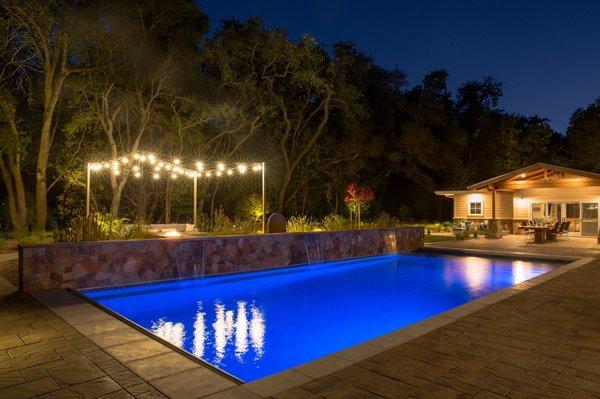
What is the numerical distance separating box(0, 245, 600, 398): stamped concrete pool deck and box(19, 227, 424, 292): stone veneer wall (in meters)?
2.09

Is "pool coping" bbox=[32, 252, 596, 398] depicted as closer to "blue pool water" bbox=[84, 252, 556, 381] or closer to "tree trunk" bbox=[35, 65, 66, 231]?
"blue pool water" bbox=[84, 252, 556, 381]

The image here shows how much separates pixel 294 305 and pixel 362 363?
4.39 meters

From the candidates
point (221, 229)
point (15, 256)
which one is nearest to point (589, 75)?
point (221, 229)

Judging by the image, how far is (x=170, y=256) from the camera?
9250mm

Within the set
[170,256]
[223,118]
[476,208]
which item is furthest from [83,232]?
[476,208]

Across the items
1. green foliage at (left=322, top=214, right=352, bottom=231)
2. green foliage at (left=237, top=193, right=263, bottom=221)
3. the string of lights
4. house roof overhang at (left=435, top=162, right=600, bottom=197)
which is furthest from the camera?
green foliage at (left=237, top=193, right=263, bottom=221)

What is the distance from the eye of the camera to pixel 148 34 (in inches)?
672

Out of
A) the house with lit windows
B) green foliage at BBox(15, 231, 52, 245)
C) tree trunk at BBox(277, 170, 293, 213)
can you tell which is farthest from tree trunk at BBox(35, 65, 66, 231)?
the house with lit windows

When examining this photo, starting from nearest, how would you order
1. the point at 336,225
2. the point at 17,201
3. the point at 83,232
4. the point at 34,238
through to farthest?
1. the point at 83,232
2. the point at 34,238
3. the point at 336,225
4. the point at 17,201

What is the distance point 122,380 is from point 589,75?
129ft

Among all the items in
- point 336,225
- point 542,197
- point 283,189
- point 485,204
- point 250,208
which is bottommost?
point 336,225

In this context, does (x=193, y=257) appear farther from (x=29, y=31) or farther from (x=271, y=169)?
(x=271, y=169)

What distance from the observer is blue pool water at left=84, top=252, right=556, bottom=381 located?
5.69 meters

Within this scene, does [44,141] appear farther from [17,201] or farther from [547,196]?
[547,196]
